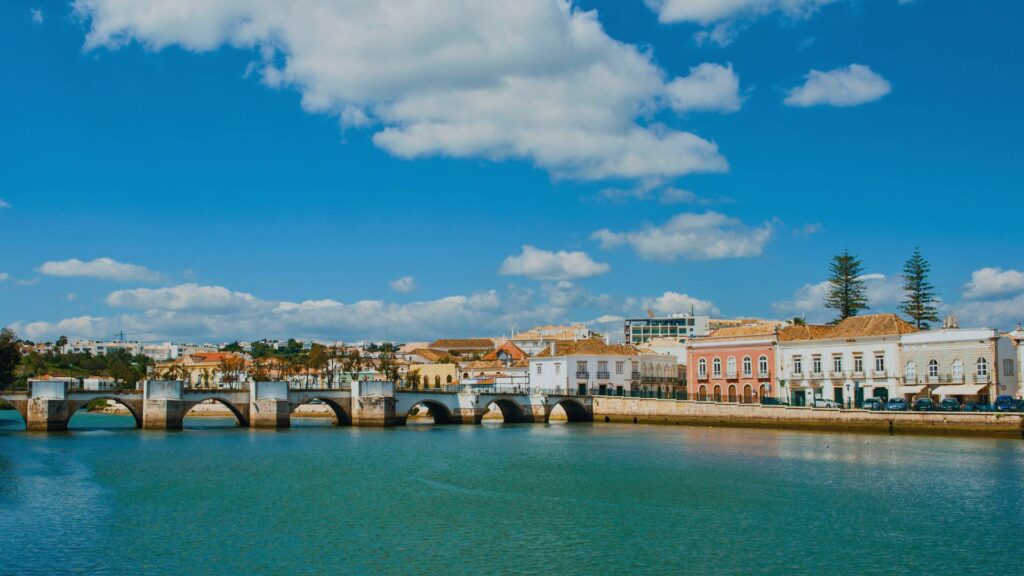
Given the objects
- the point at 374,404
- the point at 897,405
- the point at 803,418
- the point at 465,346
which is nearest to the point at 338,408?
the point at 374,404

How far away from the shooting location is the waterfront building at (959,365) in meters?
59.0

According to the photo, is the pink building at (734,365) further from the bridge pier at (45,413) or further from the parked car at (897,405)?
the bridge pier at (45,413)

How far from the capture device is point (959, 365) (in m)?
60.8

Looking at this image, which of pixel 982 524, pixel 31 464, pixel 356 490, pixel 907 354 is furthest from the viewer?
pixel 907 354

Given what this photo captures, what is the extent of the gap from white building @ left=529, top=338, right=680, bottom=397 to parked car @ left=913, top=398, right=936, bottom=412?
2858cm

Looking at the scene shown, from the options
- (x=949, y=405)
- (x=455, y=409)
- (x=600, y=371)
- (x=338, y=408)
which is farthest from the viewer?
(x=600, y=371)

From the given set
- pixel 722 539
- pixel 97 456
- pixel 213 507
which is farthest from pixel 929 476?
Result: pixel 97 456

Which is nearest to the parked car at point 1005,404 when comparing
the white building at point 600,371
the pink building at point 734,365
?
the pink building at point 734,365

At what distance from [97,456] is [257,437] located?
1519 centimetres

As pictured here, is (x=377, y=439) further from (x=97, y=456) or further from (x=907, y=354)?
(x=907, y=354)

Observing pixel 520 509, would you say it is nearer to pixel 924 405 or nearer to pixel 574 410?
pixel 924 405

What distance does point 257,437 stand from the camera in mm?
61094

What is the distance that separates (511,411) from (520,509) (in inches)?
2071

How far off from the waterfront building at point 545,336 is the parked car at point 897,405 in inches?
3450
